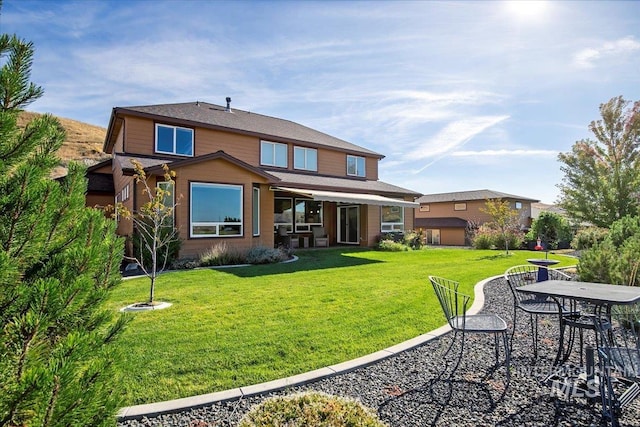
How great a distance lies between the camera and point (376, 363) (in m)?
4.86

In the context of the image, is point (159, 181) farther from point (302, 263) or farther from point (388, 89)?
point (388, 89)

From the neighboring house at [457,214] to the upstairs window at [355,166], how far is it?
16.5 metres

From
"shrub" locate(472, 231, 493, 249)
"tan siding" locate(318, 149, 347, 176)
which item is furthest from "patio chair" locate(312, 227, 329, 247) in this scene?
"shrub" locate(472, 231, 493, 249)

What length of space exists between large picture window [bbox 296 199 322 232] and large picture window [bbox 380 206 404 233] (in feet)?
15.0

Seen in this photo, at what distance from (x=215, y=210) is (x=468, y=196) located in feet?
122

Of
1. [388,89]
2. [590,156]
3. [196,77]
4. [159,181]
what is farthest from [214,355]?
[590,156]

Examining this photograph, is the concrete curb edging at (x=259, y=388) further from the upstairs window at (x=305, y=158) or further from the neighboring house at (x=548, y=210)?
the neighboring house at (x=548, y=210)

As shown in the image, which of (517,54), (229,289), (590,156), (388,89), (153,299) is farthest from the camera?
(590,156)

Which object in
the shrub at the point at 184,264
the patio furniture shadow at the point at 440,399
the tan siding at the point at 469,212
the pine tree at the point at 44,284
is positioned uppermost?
the tan siding at the point at 469,212

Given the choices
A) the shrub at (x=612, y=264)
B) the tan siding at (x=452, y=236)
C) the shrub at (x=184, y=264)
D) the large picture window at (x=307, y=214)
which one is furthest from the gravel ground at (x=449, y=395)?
the tan siding at (x=452, y=236)

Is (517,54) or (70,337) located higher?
(517,54)

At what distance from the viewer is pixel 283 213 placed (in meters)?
21.8

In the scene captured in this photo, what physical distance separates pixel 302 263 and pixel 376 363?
32.2 feet

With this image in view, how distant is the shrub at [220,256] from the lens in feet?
44.6
